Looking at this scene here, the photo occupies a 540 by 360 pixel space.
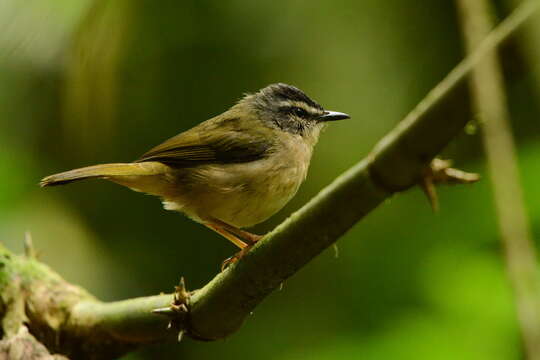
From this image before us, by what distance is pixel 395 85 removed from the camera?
6520 mm

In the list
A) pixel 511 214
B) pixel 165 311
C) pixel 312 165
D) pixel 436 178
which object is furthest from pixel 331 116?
pixel 511 214

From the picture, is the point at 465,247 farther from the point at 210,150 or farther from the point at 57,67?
the point at 57,67

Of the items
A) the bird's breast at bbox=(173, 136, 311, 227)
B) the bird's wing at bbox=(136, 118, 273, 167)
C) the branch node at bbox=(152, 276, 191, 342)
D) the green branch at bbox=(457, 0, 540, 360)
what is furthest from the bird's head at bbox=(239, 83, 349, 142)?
the green branch at bbox=(457, 0, 540, 360)

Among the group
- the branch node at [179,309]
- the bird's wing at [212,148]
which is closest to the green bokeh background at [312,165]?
the bird's wing at [212,148]

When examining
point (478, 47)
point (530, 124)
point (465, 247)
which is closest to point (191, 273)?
point (465, 247)

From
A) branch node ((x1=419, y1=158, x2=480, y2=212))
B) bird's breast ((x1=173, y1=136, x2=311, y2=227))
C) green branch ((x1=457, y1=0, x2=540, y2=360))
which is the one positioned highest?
bird's breast ((x1=173, y1=136, x2=311, y2=227))

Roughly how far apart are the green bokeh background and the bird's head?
0.96 metres

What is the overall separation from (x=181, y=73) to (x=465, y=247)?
10.7 ft

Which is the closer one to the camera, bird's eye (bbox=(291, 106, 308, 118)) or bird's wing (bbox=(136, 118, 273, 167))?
bird's wing (bbox=(136, 118, 273, 167))

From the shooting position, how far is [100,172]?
3.92 meters

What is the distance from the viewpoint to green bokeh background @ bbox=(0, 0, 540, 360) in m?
4.68

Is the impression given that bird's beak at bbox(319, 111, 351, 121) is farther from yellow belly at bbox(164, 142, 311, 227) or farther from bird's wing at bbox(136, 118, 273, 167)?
yellow belly at bbox(164, 142, 311, 227)

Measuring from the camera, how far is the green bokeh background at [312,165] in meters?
4.68

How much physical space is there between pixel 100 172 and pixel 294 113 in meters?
1.68
